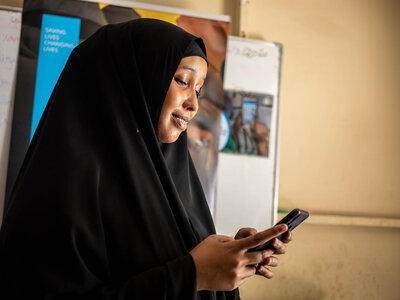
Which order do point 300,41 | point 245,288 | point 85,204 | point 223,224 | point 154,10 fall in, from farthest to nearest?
point 300,41
point 245,288
point 223,224
point 154,10
point 85,204

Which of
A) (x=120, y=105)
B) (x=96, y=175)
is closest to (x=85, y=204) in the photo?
(x=96, y=175)

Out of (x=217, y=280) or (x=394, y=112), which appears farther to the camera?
(x=394, y=112)

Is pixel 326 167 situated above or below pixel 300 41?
below

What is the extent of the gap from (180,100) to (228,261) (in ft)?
1.27

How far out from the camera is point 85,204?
66 cm

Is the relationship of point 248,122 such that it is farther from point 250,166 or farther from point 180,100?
point 180,100

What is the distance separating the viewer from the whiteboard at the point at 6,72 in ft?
5.72

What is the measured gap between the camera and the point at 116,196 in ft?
2.33

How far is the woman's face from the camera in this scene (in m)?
0.84

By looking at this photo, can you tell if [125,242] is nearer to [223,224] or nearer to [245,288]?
[223,224]

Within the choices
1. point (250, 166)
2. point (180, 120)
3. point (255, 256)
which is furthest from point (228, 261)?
point (250, 166)

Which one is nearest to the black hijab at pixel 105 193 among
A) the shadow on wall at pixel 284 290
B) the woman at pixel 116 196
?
the woman at pixel 116 196

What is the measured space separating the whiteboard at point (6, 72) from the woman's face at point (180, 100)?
1.23 meters

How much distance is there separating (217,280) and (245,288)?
1.73m
